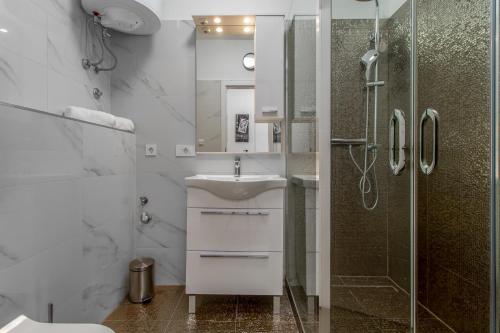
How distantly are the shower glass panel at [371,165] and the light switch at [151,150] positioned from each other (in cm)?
139

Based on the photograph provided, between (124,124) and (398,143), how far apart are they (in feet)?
5.52

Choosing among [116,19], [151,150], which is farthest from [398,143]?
[116,19]

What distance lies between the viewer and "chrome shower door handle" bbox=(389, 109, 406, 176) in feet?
3.92

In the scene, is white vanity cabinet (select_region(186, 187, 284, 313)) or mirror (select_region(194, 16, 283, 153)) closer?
white vanity cabinet (select_region(186, 187, 284, 313))

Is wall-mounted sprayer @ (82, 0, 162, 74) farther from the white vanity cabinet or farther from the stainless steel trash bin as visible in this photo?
the stainless steel trash bin

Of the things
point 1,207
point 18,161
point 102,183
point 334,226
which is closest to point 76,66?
point 102,183

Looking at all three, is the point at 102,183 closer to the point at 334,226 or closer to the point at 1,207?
the point at 1,207

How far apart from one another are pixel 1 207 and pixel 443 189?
Answer: 1878 mm

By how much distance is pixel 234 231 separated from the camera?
1.72 metres

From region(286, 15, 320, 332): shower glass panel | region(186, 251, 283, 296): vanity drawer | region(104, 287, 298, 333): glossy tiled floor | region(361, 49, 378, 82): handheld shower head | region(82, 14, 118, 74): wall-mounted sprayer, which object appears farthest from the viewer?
region(82, 14, 118, 74): wall-mounted sprayer

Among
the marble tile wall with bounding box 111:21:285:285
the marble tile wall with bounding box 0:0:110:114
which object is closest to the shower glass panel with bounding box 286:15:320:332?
the marble tile wall with bounding box 111:21:285:285

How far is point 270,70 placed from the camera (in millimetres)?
2080

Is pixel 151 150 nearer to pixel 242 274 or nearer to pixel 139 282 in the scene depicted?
pixel 139 282

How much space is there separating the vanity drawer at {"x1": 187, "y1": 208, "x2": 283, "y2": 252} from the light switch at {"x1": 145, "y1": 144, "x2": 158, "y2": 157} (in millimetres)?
655
